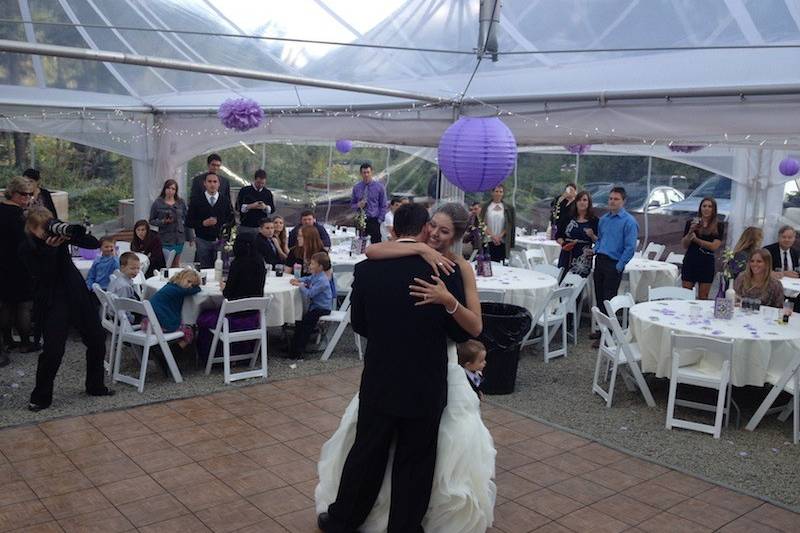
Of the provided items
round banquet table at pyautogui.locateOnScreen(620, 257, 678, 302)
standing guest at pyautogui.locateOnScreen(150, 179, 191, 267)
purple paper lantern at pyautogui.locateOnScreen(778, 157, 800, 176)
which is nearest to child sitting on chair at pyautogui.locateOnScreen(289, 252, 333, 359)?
standing guest at pyautogui.locateOnScreen(150, 179, 191, 267)

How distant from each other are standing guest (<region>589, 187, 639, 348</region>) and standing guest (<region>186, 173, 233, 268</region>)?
430 cm

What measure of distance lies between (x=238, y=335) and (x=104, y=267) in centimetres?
183

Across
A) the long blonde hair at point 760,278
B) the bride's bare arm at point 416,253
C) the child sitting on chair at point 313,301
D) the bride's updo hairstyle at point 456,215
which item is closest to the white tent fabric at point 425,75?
the long blonde hair at point 760,278

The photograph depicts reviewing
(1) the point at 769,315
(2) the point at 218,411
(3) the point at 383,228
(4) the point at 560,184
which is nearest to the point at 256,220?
(3) the point at 383,228

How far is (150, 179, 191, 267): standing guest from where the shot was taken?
29.3 ft

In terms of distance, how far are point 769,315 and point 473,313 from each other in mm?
4036

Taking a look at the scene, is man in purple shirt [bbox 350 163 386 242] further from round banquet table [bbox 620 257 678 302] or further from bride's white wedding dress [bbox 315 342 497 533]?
bride's white wedding dress [bbox 315 342 497 533]

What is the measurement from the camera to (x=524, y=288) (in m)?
7.07

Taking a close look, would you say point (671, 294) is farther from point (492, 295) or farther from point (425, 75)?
point (425, 75)

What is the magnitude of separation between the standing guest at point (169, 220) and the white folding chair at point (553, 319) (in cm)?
445

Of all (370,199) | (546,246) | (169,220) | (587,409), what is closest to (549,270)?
(546,246)

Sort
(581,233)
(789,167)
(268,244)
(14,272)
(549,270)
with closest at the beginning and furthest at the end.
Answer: (14,272) → (268,244) → (581,233) → (549,270) → (789,167)

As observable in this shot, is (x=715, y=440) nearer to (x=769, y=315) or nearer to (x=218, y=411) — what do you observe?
(x=769, y=315)

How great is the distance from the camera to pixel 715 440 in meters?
5.20
